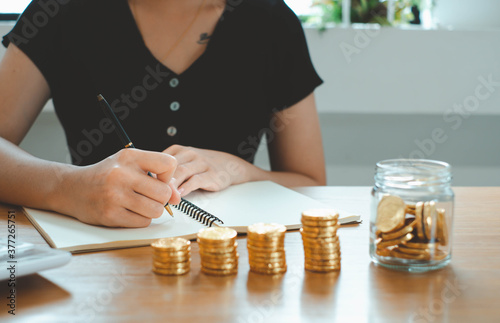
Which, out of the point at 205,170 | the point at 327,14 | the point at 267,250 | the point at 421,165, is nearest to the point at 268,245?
the point at 267,250

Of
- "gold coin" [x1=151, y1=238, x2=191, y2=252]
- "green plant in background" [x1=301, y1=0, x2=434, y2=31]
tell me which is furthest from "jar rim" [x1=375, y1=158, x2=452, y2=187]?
"green plant in background" [x1=301, y1=0, x2=434, y2=31]

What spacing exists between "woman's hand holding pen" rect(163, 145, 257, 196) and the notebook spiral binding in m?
0.06

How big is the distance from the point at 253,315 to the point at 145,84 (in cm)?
91

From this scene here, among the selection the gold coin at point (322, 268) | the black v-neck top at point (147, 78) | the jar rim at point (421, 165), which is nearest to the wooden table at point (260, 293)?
the gold coin at point (322, 268)

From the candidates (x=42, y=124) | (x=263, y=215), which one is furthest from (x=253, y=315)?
(x=42, y=124)

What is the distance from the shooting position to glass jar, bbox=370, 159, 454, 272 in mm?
590

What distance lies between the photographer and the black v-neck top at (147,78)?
1.29 meters

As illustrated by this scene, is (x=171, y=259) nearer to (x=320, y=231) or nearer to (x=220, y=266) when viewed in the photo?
(x=220, y=266)

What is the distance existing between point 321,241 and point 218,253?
0.37 feet

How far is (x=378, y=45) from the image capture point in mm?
2135

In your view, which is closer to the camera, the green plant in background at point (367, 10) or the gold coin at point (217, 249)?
the gold coin at point (217, 249)

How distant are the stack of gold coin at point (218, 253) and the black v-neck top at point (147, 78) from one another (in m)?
0.73

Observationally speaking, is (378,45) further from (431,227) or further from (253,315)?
(253,315)

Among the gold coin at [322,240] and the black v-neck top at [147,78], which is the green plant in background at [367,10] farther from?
the gold coin at [322,240]
